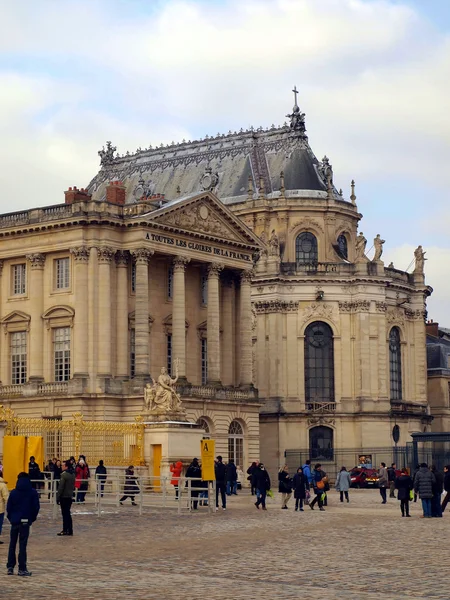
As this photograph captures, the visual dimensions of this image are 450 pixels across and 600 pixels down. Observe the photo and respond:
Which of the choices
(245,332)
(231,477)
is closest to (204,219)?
(245,332)

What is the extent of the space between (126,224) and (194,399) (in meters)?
9.65

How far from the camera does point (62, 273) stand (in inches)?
2655

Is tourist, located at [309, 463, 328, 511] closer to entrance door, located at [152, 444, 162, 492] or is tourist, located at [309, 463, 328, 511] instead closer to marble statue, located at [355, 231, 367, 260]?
entrance door, located at [152, 444, 162, 492]

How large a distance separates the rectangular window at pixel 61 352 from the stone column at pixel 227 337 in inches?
419

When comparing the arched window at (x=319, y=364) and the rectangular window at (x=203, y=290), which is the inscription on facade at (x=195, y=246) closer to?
the rectangular window at (x=203, y=290)

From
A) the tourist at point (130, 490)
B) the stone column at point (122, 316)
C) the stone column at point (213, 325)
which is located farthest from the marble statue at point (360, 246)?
the tourist at point (130, 490)

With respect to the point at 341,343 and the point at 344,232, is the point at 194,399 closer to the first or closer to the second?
the point at 341,343

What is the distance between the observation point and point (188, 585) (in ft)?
68.1

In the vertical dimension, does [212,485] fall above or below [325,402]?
below

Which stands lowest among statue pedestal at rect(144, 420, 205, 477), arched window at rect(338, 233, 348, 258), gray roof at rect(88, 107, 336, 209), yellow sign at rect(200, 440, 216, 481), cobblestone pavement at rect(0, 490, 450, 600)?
cobblestone pavement at rect(0, 490, 450, 600)

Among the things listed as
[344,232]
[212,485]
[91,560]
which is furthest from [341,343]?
[91,560]

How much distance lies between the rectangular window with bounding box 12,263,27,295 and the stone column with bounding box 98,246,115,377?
5153mm

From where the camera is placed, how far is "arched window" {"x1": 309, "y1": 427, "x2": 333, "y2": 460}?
85.1 meters

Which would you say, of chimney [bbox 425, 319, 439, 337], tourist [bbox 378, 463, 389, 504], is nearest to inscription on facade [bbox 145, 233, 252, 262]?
tourist [bbox 378, 463, 389, 504]
